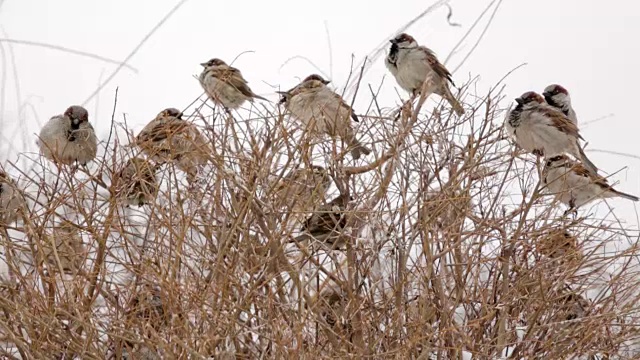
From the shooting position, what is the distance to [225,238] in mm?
3846

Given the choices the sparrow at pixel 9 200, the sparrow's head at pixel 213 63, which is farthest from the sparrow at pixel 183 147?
Result: the sparrow's head at pixel 213 63

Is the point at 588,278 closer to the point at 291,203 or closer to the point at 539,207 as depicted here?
the point at 539,207

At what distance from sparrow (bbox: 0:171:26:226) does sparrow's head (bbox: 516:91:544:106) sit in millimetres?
2781

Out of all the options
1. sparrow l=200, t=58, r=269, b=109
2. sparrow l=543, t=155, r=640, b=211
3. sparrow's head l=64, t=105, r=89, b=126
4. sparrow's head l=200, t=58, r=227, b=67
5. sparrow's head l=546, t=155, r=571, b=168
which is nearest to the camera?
sparrow l=543, t=155, r=640, b=211

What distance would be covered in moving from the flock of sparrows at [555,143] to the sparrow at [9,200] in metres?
2.37

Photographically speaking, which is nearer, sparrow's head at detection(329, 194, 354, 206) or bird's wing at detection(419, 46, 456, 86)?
sparrow's head at detection(329, 194, 354, 206)

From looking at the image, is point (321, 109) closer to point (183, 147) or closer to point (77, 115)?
point (183, 147)

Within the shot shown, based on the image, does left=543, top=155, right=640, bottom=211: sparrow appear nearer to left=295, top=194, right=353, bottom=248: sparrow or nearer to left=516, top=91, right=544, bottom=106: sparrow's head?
left=516, top=91, right=544, bottom=106: sparrow's head

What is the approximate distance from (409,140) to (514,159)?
1.87 ft

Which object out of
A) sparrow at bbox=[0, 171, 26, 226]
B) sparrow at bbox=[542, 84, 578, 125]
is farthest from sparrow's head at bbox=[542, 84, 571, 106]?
sparrow at bbox=[0, 171, 26, 226]

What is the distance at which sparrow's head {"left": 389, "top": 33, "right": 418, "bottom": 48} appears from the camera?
659 centimetres

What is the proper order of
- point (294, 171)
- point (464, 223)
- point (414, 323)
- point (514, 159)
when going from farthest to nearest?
point (514, 159)
point (464, 223)
point (294, 171)
point (414, 323)

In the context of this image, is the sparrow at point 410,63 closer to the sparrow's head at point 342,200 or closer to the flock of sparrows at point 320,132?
the flock of sparrows at point 320,132

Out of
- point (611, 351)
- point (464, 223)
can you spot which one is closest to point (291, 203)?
point (464, 223)
